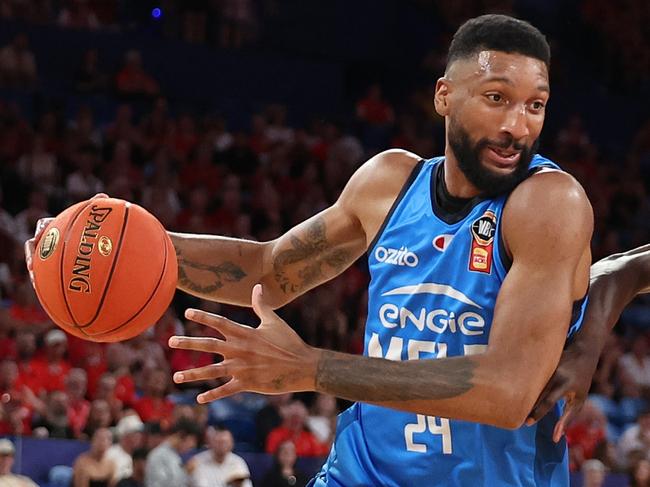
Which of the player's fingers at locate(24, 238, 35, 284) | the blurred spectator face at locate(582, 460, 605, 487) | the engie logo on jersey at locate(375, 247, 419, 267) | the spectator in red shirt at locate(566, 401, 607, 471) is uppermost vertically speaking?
the engie logo on jersey at locate(375, 247, 419, 267)

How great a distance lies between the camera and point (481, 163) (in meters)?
3.46

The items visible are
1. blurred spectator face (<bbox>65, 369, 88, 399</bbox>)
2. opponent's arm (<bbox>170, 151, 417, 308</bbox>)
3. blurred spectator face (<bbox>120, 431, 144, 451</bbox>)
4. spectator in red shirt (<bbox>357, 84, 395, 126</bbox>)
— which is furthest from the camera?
spectator in red shirt (<bbox>357, 84, 395, 126</bbox>)

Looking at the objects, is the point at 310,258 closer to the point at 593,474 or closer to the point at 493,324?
the point at 493,324

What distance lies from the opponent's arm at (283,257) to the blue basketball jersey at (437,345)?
0.45 m

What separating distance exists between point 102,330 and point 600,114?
47.7 ft

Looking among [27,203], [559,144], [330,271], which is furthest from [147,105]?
[330,271]

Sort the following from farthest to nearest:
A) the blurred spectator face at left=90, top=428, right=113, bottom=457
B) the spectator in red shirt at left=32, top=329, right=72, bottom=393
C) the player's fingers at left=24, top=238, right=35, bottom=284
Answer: the spectator in red shirt at left=32, top=329, right=72, bottom=393 → the blurred spectator face at left=90, top=428, right=113, bottom=457 → the player's fingers at left=24, top=238, right=35, bottom=284

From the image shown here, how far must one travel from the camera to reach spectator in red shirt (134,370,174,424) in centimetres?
935

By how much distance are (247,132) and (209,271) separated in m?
10.1

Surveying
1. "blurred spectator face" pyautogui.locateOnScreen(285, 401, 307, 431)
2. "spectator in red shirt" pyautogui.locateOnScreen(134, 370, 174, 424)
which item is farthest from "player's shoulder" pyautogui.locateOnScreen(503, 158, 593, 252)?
"blurred spectator face" pyautogui.locateOnScreen(285, 401, 307, 431)

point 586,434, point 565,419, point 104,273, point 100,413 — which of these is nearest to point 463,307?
point 565,419

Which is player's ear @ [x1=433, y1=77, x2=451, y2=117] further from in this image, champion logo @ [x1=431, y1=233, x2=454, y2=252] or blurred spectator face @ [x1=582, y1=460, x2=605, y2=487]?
blurred spectator face @ [x1=582, y1=460, x2=605, y2=487]

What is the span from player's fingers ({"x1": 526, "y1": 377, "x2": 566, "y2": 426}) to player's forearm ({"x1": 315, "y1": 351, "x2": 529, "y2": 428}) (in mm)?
332

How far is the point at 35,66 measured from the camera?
13.4 meters
